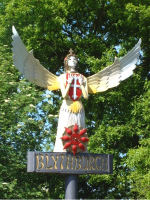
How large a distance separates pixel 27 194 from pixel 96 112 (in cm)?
442

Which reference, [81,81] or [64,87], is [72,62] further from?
[64,87]

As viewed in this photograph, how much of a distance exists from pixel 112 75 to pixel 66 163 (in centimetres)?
253

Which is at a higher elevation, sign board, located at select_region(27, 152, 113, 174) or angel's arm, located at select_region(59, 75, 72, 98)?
angel's arm, located at select_region(59, 75, 72, 98)

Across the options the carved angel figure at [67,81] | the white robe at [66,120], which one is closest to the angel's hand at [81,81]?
the carved angel figure at [67,81]

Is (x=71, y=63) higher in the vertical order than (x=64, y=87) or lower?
higher

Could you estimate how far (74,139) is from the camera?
33.3 ft

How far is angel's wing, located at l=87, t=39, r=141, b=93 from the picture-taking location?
11.2 m

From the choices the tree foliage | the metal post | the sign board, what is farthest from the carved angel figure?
the tree foliage

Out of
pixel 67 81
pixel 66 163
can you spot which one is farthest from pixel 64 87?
pixel 66 163

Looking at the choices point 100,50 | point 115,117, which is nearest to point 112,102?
point 115,117

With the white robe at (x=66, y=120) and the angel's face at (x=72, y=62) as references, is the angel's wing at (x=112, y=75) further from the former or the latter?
the white robe at (x=66, y=120)

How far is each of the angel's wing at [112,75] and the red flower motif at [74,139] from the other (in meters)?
1.25

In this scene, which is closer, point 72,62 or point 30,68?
point 30,68

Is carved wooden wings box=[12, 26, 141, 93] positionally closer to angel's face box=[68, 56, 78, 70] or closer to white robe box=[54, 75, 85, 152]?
angel's face box=[68, 56, 78, 70]
